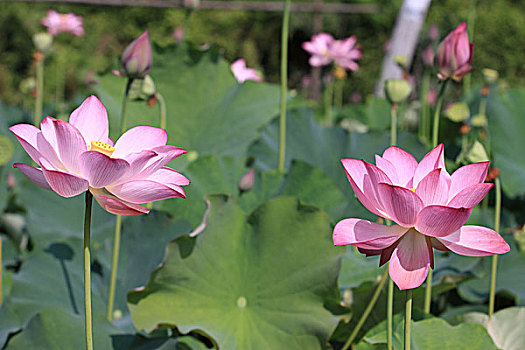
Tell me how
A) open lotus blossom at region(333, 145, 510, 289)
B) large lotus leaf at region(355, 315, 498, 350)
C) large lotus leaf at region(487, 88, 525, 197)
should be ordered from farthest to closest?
1. large lotus leaf at region(487, 88, 525, 197)
2. large lotus leaf at region(355, 315, 498, 350)
3. open lotus blossom at region(333, 145, 510, 289)

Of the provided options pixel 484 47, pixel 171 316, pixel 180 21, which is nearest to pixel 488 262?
pixel 171 316

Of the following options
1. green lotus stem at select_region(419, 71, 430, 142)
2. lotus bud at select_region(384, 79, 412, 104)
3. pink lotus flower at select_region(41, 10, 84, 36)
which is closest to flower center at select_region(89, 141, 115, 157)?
lotus bud at select_region(384, 79, 412, 104)

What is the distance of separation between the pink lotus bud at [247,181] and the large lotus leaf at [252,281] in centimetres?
13

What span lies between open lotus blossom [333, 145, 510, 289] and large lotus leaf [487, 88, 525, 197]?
98 cm

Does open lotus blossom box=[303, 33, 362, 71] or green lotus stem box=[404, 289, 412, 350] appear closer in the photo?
green lotus stem box=[404, 289, 412, 350]

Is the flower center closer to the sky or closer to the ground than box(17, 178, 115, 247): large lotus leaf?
closer to the sky

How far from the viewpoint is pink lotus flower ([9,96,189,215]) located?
485 millimetres

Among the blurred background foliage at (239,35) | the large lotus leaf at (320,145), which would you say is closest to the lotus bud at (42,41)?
the large lotus leaf at (320,145)

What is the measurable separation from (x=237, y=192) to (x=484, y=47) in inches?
204

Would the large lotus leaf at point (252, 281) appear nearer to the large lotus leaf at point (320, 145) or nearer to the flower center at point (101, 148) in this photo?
the flower center at point (101, 148)

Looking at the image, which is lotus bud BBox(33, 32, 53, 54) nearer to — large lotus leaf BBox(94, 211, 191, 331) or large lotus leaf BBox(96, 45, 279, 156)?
large lotus leaf BBox(96, 45, 279, 156)

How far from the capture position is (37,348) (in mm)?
733

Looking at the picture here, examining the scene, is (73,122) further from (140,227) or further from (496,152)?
(496,152)

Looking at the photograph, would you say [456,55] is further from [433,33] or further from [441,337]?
[433,33]
